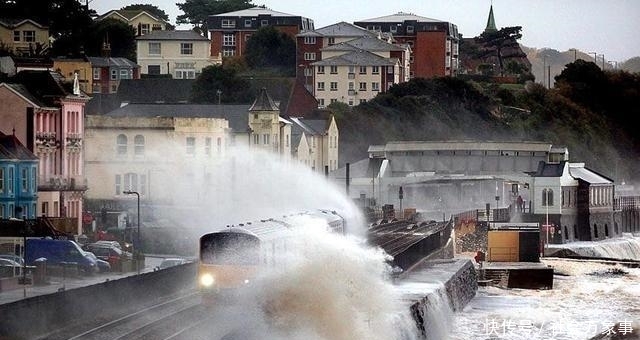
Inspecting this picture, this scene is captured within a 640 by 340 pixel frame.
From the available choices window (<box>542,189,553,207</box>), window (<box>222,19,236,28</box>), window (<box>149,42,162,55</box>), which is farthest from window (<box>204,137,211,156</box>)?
window (<box>222,19,236,28</box>)

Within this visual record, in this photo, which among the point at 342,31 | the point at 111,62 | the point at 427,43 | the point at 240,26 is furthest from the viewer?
the point at 427,43

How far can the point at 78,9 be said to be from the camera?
426ft

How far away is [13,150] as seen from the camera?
63.7 metres

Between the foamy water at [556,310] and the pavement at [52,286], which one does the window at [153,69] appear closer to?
the foamy water at [556,310]

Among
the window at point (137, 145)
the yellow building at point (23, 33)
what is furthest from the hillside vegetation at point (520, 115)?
the window at point (137, 145)

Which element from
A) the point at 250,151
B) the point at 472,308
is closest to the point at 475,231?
the point at 250,151

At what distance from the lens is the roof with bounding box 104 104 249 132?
302ft

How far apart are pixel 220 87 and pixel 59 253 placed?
69291mm

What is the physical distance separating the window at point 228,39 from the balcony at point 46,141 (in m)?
115

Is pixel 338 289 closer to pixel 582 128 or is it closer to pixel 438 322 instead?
pixel 438 322

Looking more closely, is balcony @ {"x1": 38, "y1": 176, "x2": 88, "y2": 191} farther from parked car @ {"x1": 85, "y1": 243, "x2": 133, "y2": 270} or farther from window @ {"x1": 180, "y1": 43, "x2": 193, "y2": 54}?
window @ {"x1": 180, "y1": 43, "x2": 193, "y2": 54}

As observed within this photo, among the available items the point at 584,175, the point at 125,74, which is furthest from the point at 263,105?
the point at 125,74

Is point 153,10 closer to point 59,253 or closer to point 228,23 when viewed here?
point 228,23

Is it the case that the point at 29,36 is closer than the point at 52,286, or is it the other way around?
the point at 52,286
